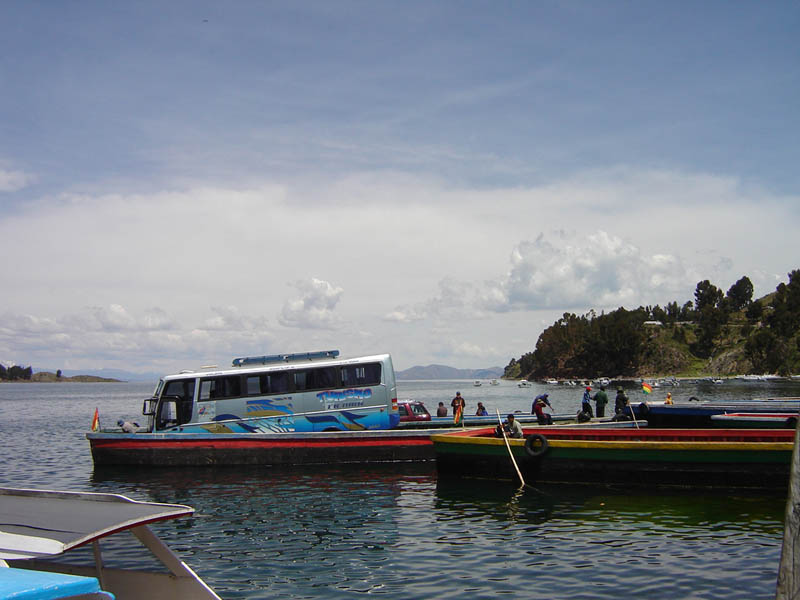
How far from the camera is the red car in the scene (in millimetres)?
33625

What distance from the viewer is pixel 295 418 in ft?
91.6

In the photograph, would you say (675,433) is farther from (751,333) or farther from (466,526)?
(751,333)

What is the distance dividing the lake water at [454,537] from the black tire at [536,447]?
1.04 metres

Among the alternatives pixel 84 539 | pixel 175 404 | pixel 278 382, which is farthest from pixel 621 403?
pixel 84 539

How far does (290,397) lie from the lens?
27922 millimetres

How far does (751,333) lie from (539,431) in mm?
200118

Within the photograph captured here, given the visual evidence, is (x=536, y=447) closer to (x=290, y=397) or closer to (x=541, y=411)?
(x=541, y=411)

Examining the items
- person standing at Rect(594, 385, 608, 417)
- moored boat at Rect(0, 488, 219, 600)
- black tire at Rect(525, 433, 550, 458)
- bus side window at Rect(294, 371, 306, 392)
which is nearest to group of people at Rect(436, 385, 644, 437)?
person standing at Rect(594, 385, 608, 417)

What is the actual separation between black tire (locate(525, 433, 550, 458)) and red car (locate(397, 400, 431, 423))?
11594mm

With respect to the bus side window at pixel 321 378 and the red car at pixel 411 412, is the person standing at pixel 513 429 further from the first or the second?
the red car at pixel 411 412

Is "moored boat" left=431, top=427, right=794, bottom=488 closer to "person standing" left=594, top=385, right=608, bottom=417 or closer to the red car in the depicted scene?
the red car

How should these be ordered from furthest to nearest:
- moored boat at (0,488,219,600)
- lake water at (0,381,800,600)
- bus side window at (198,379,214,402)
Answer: bus side window at (198,379,214,402) → lake water at (0,381,800,600) → moored boat at (0,488,219,600)

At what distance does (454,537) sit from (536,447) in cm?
660

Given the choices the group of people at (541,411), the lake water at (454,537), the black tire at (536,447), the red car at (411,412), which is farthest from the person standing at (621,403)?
the black tire at (536,447)
